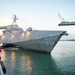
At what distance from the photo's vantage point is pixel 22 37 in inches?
3029

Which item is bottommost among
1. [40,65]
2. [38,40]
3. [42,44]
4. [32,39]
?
[40,65]

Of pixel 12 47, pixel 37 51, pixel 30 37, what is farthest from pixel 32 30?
pixel 12 47

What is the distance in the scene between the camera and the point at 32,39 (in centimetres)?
7075

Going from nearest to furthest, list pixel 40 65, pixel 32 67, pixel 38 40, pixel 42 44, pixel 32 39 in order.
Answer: pixel 32 67, pixel 40 65, pixel 42 44, pixel 38 40, pixel 32 39

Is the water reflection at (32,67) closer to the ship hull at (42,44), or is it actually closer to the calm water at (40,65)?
the calm water at (40,65)

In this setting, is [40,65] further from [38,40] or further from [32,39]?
[32,39]

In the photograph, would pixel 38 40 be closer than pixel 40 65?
No

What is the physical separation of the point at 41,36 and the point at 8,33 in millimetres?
27971

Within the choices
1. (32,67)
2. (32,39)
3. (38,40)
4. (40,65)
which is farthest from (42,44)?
(32,67)

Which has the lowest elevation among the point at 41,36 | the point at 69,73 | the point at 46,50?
the point at 69,73

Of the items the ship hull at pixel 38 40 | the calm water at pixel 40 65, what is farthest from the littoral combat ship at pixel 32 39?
the calm water at pixel 40 65

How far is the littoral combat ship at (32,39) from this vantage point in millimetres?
64300

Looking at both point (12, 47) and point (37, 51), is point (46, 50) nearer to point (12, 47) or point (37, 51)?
point (37, 51)

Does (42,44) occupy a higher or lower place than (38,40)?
lower
